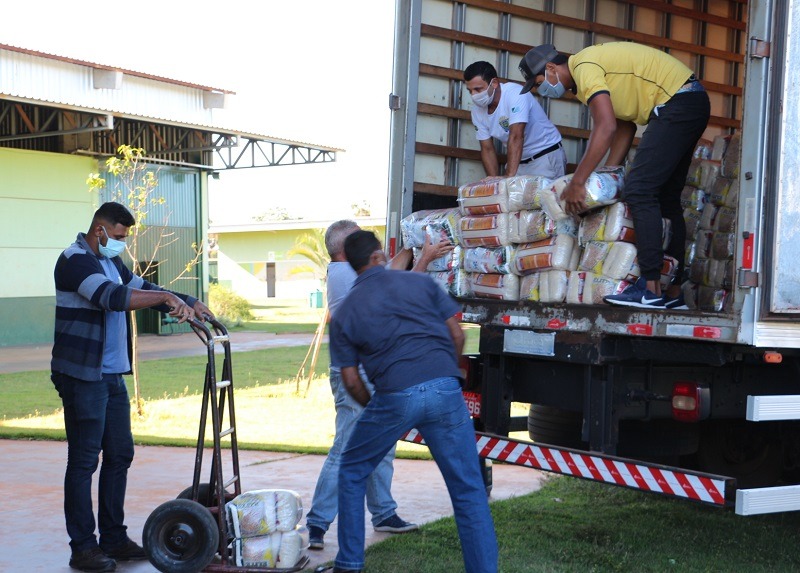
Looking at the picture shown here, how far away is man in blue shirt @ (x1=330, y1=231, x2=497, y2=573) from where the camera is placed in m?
4.36

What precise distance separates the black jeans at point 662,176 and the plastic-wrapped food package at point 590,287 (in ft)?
0.54

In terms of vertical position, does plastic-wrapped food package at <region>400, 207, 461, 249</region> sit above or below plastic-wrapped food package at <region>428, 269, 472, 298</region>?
above

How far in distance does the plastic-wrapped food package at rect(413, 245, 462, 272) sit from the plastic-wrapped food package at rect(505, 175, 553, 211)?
0.54m

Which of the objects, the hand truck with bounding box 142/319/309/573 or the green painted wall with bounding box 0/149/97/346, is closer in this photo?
the hand truck with bounding box 142/319/309/573

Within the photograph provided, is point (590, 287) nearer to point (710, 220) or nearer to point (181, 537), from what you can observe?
point (710, 220)

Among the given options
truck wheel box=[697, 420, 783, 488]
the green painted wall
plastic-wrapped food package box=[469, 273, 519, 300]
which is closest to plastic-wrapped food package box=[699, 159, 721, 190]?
plastic-wrapped food package box=[469, 273, 519, 300]

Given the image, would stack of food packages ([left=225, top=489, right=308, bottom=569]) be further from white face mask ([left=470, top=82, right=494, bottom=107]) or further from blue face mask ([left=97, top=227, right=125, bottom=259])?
white face mask ([left=470, top=82, right=494, bottom=107])

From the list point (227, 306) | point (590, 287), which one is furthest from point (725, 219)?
point (227, 306)

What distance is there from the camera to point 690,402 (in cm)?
492

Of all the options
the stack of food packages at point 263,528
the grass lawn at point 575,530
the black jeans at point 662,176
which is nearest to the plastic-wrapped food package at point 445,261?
the black jeans at point 662,176

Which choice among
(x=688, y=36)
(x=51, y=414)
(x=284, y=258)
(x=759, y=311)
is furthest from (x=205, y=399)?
(x=284, y=258)

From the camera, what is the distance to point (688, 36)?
311 inches

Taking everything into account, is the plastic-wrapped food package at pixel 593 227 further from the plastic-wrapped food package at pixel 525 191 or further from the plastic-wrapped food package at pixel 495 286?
the plastic-wrapped food package at pixel 495 286

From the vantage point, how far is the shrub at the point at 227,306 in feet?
97.6
